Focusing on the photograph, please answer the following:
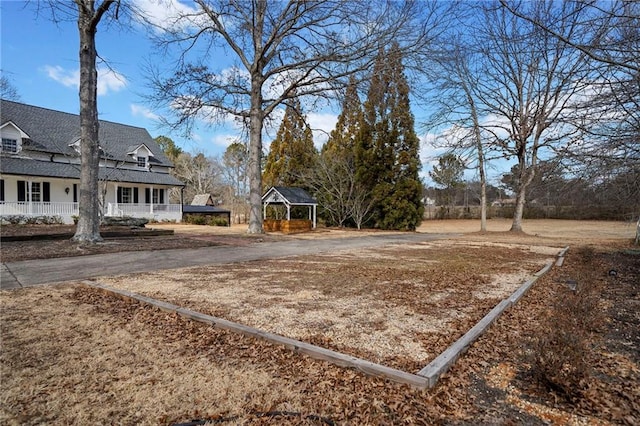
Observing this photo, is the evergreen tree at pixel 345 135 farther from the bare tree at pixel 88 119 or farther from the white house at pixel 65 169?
the bare tree at pixel 88 119

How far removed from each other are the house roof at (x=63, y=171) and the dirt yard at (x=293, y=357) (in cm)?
1723

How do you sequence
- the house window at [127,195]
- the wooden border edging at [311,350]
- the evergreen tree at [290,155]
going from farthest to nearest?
the evergreen tree at [290,155], the house window at [127,195], the wooden border edging at [311,350]

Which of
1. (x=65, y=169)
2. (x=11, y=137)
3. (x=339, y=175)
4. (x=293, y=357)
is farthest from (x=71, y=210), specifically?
(x=293, y=357)

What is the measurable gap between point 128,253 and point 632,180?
38.6ft

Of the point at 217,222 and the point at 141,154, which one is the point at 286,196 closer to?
the point at 217,222

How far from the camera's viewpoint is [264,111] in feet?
55.2

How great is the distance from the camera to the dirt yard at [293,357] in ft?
7.64

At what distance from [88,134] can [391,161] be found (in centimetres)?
1810

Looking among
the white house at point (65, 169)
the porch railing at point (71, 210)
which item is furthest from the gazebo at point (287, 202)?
the porch railing at point (71, 210)

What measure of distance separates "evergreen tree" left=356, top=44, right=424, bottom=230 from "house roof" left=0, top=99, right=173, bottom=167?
54.0 ft

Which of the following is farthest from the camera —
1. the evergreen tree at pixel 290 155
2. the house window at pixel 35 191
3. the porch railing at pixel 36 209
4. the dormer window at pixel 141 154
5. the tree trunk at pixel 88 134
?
the dormer window at pixel 141 154

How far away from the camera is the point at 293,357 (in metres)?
3.15

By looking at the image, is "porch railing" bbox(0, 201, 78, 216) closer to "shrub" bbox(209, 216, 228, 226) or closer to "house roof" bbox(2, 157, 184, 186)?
"house roof" bbox(2, 157, 184, 186)

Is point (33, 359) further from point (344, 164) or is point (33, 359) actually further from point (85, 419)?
point (344, 164)
